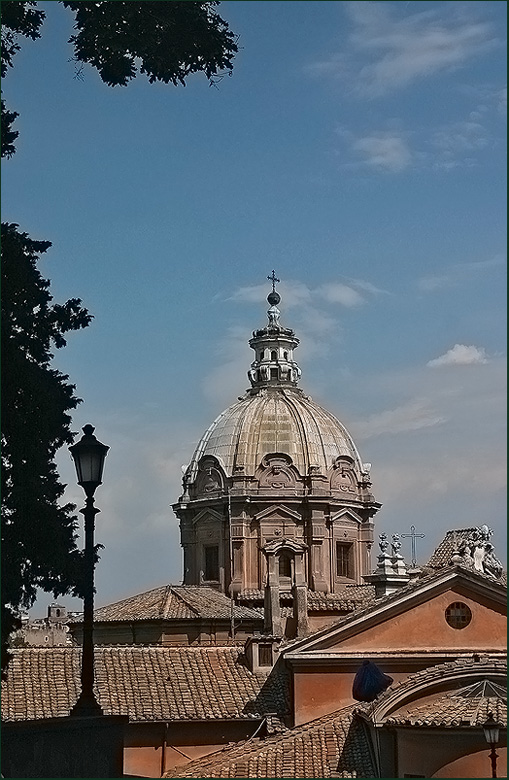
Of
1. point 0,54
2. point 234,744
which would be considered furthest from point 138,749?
point 0,54

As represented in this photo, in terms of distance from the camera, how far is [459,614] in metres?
22.0

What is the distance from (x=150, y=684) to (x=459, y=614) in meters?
5.76

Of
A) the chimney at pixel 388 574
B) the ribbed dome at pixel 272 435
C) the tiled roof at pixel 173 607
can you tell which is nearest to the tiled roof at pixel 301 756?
the chimney at pixel 388 574

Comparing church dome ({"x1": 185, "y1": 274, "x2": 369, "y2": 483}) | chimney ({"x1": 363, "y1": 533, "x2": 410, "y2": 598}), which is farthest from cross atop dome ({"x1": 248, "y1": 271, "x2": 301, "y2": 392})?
chimney ({"x1": 363, "y1": 533, "x2": 410, "y2": 598})

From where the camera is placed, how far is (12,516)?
11.2 metres

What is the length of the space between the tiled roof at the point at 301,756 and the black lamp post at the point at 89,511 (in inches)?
288

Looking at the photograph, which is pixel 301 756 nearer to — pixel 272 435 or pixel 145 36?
pixel 145 36

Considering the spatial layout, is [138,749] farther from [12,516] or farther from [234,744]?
[12,516]

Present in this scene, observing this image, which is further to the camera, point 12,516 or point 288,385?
point 288,385

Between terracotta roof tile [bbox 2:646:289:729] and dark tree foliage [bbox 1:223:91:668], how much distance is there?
31.1 feet

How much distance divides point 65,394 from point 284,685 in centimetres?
1220

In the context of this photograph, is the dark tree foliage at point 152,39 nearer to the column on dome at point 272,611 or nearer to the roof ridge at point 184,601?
the column on dome at point 272,611

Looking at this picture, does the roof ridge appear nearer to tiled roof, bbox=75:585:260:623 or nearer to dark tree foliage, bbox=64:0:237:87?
tiled roof, bbox=75:585:260:623

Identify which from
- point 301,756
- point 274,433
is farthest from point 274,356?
point 301,756
